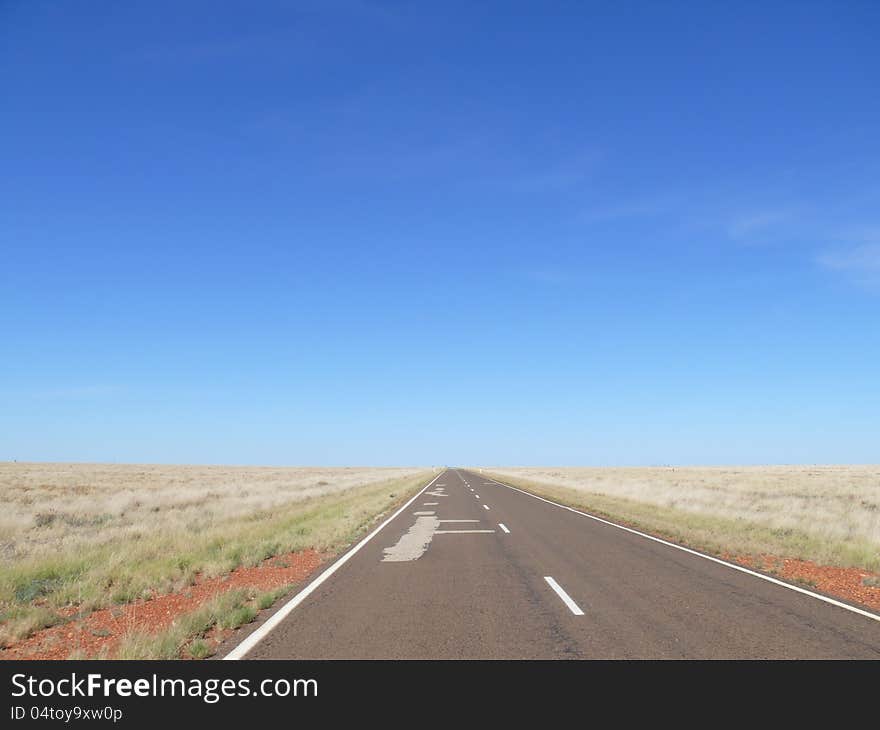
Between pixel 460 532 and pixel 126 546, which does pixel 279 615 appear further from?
pixel 460 532

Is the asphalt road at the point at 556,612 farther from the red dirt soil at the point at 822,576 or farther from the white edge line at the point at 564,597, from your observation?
the red dirt soil at the point at 822,576

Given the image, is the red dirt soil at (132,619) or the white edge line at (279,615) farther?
the red dirt soil at (132,619)

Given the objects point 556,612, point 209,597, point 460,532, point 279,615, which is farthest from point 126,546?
point 556,612

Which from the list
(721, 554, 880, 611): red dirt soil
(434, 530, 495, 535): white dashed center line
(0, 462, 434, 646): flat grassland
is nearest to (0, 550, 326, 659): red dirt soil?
(0, 462, 434, 646): flat grassland

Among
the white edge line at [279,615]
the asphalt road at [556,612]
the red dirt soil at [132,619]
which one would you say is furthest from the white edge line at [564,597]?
the red dirt soil at [132,619]

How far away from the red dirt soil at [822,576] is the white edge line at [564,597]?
394cm

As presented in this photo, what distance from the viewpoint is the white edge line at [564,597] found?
7344 millimetres

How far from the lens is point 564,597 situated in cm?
814

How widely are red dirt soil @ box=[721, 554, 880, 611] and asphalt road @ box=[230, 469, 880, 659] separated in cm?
76

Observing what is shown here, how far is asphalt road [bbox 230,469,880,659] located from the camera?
5.84 metres

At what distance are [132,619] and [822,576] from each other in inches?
438
